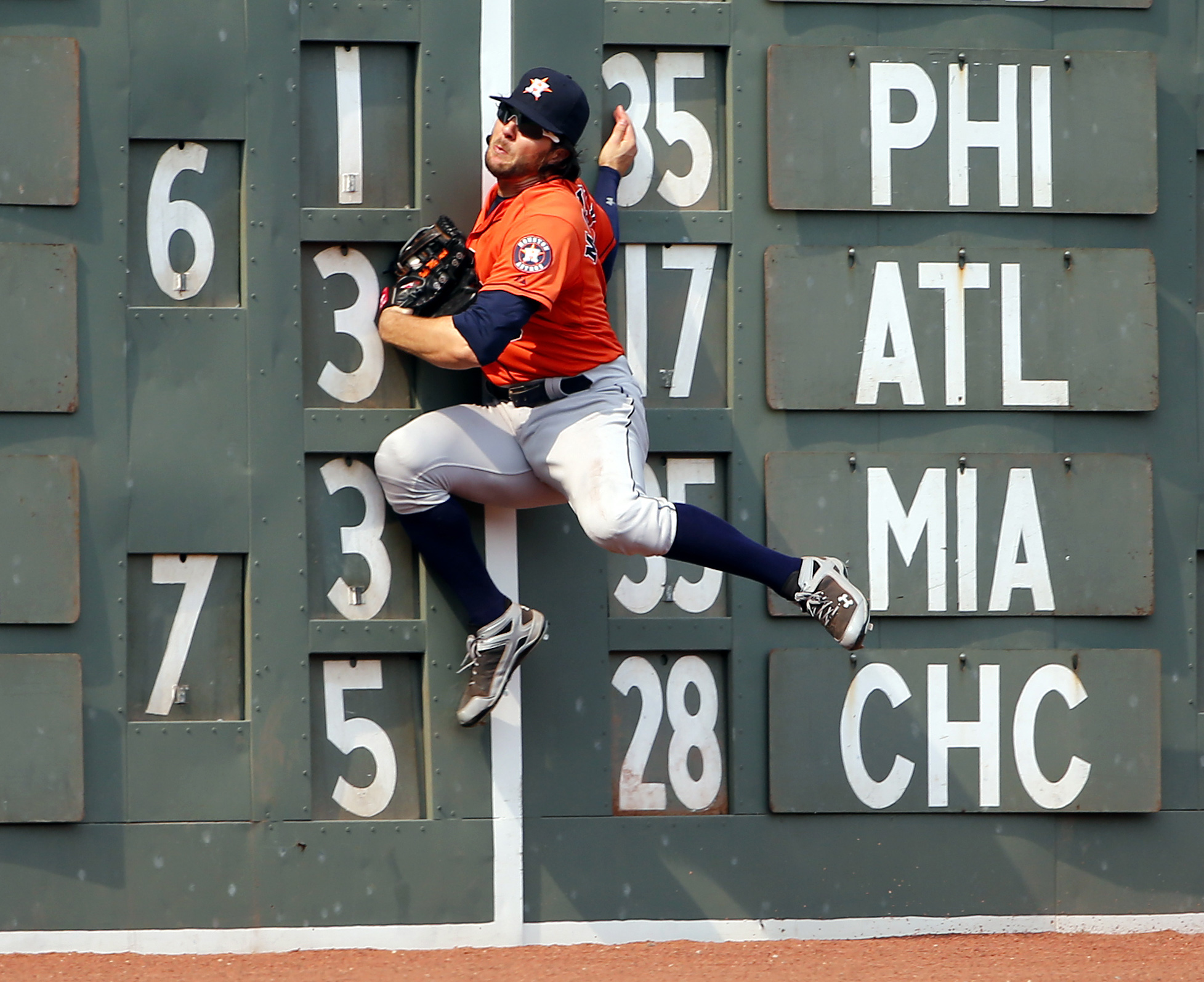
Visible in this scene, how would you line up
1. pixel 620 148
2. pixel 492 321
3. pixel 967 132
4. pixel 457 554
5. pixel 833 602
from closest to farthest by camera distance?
pixel 492 321
pixel 833 602
pixel 457 554
pixel 620 148
pixel 967 132

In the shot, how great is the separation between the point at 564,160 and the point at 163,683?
208 centimetres

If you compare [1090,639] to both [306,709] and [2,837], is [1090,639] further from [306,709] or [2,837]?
[2,837]

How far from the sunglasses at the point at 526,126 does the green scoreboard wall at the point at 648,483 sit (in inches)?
11.4

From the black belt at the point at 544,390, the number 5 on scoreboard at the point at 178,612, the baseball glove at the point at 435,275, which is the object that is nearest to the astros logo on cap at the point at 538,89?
the baseball glove at the point at 435,275

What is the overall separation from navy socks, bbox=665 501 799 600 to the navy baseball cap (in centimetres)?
122

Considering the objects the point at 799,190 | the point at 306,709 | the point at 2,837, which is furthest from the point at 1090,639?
the point at 2,837

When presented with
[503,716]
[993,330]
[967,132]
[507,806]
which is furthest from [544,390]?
[967,132]

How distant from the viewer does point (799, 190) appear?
190 inches

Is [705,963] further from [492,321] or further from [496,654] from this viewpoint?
[492,321]

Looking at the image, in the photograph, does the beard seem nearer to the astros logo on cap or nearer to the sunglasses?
the sunglasses

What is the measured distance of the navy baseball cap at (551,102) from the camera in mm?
4477

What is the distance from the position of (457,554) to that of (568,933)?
130cm

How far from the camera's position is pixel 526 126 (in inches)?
178

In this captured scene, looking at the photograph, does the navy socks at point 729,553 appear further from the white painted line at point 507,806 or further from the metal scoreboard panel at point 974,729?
the white painted line at point 507,806
